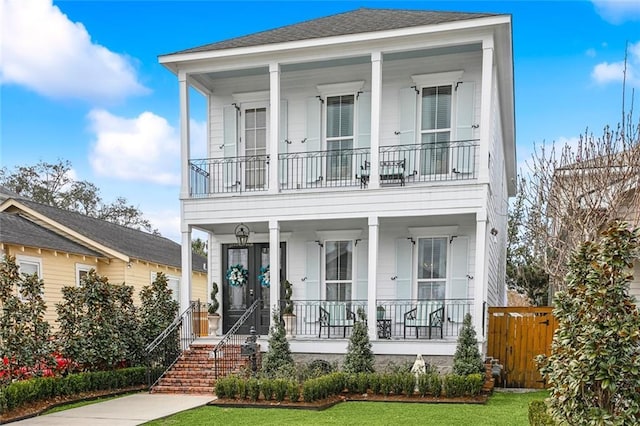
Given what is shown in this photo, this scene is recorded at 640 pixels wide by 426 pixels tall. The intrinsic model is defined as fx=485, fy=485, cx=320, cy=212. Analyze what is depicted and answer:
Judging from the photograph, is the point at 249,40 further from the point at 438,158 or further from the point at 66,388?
the point at 66,388

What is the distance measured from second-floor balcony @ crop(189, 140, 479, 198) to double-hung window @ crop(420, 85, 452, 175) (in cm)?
2

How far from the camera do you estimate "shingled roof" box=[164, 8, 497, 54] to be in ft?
34.3

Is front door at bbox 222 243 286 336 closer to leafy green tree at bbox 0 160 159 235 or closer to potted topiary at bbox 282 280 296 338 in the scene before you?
potted topiary at bbox 282 280 296 338

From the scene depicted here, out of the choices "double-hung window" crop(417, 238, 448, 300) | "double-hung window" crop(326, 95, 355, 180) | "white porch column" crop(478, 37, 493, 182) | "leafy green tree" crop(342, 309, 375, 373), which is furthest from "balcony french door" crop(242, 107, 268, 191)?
"white porch column" crop(478, 37, 493, 182)

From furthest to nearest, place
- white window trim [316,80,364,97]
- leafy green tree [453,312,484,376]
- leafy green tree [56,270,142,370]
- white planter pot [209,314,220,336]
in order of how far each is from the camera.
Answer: white planter pot [209,314,220,336] < white window trim [316,80,364,97] < leafy green tree [56,270,142,370] < leafy green tree [453,312,484,376]

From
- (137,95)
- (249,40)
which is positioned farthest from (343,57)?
(137,95)

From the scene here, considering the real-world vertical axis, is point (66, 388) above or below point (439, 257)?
below

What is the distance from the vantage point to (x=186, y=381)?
10.3 m

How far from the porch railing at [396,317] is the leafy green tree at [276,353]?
1.20m

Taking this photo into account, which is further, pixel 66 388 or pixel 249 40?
pixel 249 40

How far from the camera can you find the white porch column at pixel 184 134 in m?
11.8

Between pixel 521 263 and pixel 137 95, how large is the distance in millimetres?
19015

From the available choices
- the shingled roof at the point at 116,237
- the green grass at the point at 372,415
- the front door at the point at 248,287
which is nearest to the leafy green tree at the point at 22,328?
the green grass at the point at 372,415

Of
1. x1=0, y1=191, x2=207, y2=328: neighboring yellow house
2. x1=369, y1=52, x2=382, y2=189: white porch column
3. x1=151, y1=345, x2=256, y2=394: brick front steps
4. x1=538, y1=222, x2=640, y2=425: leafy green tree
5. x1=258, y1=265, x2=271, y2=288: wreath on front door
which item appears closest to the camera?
x1=538, y1=222, x2=640, y2=425: leafy green tree
